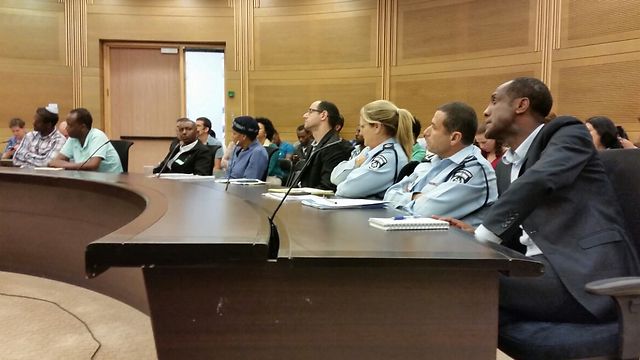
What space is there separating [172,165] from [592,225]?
403 cm

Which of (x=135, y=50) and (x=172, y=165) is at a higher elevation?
(x=135, y=50)

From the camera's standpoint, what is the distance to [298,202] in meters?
2.22

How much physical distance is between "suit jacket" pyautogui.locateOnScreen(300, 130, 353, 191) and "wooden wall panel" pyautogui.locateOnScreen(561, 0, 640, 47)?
170 inches

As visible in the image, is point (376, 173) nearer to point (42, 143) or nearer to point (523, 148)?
point (523, 148)

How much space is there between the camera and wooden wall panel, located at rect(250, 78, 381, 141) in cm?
882

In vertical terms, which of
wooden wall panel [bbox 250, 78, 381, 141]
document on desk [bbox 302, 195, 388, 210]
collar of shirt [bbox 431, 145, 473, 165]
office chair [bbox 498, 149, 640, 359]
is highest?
wooden wall panel [bbox 250, 78, 381, 141]

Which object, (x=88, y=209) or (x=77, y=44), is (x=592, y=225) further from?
(x=77, y=44)

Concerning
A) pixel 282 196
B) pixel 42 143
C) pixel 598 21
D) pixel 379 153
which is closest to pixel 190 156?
pixel 42 143

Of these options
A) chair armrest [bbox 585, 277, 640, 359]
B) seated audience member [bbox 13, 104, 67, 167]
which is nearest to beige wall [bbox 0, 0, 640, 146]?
seated audience member [bbox 13, 104, 67, 167]

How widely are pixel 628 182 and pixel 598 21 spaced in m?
5.75

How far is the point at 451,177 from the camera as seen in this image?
84.2 inches

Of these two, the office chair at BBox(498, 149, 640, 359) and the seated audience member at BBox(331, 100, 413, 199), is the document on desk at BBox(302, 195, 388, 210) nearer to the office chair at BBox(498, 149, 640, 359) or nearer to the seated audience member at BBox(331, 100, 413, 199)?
the seated audience member at BBox(331, 100, 413, 199)

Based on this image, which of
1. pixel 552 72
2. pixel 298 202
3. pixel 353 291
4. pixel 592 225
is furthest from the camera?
pixel 552 72

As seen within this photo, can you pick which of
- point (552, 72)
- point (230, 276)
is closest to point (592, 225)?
point (230, 276)
